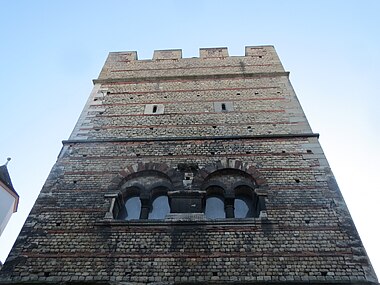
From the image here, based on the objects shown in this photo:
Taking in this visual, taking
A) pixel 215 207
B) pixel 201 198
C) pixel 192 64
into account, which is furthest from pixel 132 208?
pixel 192 64

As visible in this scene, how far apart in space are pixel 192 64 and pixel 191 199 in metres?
6.14

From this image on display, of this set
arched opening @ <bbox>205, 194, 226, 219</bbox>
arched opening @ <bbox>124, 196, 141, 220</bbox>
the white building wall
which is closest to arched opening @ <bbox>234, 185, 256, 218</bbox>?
arched opening @ <bbox>205, 194, 226, 219</bbox>

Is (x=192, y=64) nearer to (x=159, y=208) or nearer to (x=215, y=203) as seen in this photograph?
(x=215, y=203)

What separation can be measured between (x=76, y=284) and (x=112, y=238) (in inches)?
37.6

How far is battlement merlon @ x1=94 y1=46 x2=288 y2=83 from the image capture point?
35.1 ft

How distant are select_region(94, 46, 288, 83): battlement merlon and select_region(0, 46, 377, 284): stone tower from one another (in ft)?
2.92

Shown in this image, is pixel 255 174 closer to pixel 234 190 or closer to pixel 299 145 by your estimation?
pixel 234 190

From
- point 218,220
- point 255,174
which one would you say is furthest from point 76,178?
point 255,174

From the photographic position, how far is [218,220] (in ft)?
19.3

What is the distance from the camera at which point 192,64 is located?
1135cm

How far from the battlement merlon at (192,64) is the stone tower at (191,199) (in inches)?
35.0

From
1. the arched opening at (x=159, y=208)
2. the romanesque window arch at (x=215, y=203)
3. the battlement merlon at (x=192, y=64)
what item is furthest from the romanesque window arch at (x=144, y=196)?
the battlement merlon at (x=192, y=64)

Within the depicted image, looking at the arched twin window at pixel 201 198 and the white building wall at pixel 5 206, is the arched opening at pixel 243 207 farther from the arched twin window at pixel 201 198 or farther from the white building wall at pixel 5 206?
the white building wall at pixel 5 206

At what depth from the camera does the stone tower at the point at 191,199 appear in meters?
5.16
